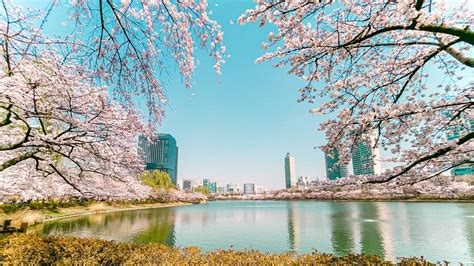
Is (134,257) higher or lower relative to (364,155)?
lower

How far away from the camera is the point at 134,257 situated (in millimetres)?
6387

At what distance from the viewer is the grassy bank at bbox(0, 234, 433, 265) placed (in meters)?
5.89

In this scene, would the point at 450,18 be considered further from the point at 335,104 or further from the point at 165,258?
the point at 165,258

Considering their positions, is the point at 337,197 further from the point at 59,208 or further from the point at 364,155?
the point at 364,155

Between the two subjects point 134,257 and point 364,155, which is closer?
point 134,257

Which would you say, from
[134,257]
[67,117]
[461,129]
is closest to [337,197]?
[461,129]

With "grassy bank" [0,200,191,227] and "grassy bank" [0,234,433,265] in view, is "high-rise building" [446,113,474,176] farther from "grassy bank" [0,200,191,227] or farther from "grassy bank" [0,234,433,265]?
"grassy bank" [0,200,191,227]

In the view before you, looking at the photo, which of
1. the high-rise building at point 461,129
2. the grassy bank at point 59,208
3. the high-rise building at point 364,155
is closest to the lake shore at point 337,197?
the high-rise building at point 364,155

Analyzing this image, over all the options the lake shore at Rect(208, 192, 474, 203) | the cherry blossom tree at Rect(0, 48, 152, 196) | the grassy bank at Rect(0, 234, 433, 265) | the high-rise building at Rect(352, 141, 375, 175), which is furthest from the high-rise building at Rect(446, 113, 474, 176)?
the lake shore at Rect(208, 192, 474, 203)

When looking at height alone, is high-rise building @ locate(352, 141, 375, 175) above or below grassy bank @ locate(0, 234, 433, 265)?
above

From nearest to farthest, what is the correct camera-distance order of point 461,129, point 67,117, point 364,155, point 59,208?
point 67,117
point 461,129
point 364,155
point 59,208

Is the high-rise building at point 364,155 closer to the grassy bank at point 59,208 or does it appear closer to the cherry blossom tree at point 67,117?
the cherry blossom tree at point 67,117

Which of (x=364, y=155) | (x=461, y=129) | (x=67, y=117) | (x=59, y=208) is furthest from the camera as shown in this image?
(x=59, y=208)

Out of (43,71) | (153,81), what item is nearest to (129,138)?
(43,71)
